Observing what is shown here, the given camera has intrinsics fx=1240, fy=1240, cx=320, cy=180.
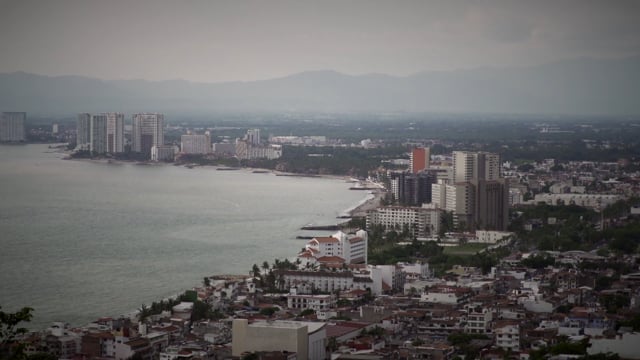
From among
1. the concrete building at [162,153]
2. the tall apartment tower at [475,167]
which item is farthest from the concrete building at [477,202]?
the concrete building at [162,153]

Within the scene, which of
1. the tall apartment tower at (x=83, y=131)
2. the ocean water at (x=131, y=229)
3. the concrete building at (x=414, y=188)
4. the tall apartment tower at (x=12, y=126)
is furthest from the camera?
the tall apartment tower at (x=83, y=131)

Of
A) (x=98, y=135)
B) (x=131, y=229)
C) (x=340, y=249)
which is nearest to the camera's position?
(x=340, y=249)

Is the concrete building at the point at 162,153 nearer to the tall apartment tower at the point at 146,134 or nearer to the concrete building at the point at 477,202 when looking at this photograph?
the tall apartment tower at the point at 146,134

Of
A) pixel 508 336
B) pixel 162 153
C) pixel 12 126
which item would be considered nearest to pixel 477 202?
pixel 508 336

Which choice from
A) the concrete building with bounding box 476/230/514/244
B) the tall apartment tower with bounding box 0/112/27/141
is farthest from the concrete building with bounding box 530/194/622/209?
the tall apartment tower with bounding box 0/112/27/141

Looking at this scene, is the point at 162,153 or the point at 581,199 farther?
the point at 162,153

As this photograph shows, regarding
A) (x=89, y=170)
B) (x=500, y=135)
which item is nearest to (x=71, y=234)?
Result: (x=89, y=170)

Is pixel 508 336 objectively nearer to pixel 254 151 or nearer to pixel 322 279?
pixel 322 279

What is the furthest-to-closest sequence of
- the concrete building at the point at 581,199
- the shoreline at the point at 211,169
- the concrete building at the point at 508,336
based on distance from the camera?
the concrete building at the point at 581,199, the shoreline at the point at 211,169, the concrete building at the point at 508,336
